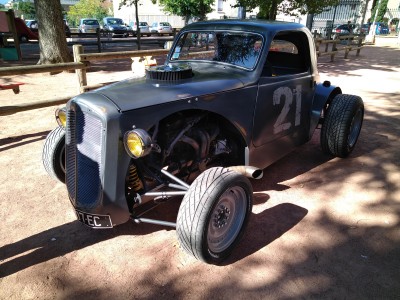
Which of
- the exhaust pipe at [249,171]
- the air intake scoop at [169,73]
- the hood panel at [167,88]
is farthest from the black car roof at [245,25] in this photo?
the exhaust pipe at [249,171]

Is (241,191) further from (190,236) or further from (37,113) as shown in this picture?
(37,113)

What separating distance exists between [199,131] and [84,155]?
1047 millimetres

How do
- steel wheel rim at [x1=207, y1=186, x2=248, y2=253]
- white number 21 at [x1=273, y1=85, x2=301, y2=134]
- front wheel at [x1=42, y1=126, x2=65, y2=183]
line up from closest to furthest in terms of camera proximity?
1. steel wheel rim at [x1=207, y1=186, x2=248, y2=253]
2. front wheel at [x1=42, y1=126, x2=65, y2=183]
3. white number 21 at [x1=273, y1=85, x2=301, y2=134]

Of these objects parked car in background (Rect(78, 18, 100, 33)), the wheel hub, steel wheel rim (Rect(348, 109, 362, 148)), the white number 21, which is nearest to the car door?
the white number 21

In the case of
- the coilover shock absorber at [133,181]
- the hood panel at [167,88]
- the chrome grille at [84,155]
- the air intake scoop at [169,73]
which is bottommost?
the coilover shock absorber at [133,181]

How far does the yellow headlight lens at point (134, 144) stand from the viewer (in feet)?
7.07

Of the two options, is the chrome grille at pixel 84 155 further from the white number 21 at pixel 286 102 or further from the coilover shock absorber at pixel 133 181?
the white number 21 at pixel 286 102

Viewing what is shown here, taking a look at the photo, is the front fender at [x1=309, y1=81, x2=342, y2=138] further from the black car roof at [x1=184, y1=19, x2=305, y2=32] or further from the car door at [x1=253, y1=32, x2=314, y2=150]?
the black car roof at [x1=184, y1=19, x2=305, y2=32]

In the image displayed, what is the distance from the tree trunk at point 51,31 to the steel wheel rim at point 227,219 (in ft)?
31.5

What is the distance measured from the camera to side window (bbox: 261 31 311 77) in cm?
381

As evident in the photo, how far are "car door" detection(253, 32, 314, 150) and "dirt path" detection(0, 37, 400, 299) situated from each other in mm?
601

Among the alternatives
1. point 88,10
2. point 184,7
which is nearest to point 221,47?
point 184,7

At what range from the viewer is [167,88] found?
2.60m

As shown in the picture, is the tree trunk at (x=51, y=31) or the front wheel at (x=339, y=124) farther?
the tree trunk at (x=51, y=31)
